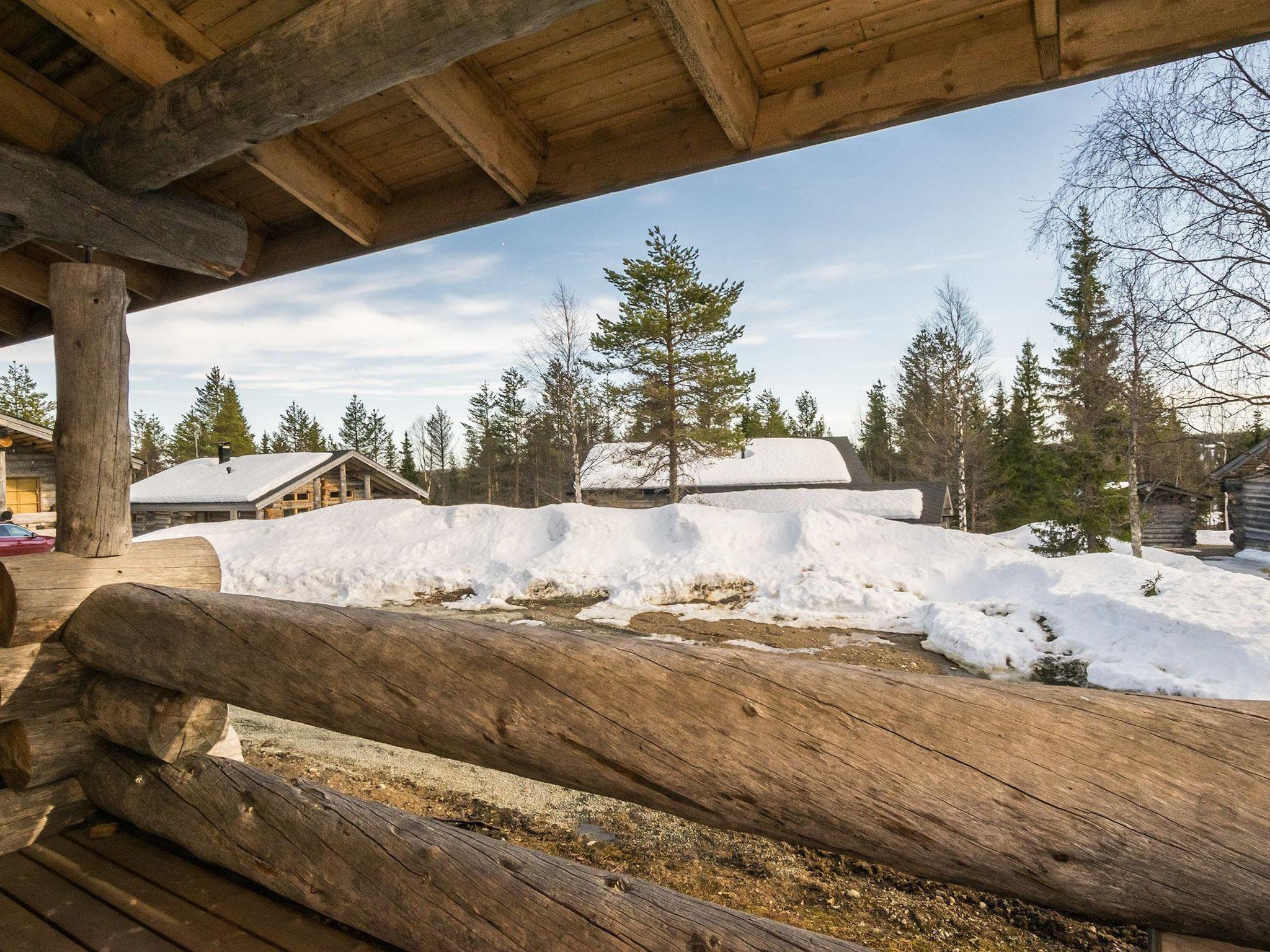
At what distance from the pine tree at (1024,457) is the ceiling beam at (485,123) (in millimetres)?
28326

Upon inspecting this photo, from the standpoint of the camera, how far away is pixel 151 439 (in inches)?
2104

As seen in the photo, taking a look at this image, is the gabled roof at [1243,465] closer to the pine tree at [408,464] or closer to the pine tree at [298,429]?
the pine tree at [408,464]

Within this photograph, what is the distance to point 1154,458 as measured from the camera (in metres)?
18.5

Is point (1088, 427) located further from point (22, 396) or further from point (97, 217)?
point (22, 396)

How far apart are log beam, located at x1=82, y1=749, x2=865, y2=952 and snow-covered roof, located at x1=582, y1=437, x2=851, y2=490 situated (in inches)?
873

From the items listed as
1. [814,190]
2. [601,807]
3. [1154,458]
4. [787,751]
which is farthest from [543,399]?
[787,751]

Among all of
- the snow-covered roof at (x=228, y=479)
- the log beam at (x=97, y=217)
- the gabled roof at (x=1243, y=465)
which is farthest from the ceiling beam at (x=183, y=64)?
the gabled roof at (x=1243, y=465)

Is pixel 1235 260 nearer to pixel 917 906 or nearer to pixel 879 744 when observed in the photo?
pixel 917 906

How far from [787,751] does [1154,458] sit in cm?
2227

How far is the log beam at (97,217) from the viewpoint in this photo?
99.7 inches

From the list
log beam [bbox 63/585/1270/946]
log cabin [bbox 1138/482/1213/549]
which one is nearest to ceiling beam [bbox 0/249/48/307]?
log beam [bbox 63/585/1270/946]

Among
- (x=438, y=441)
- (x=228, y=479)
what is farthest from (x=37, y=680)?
(x=438, y=441)

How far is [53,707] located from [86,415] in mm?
1122

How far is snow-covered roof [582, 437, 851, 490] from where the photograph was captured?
24.8 meters
